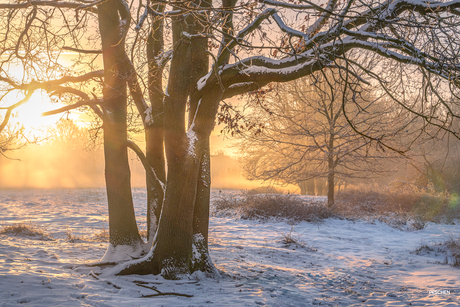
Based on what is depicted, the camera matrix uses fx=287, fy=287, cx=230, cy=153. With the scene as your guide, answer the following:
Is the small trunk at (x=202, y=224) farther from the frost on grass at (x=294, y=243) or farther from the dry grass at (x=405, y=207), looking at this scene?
the dry grass at (x=405, y=207)

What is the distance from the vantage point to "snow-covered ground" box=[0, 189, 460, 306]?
402cm

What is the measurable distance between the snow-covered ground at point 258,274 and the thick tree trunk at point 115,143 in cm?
88

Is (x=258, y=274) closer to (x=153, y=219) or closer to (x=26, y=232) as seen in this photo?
(x=153, y=219)

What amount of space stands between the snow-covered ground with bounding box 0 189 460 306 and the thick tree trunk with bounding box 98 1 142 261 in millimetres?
881

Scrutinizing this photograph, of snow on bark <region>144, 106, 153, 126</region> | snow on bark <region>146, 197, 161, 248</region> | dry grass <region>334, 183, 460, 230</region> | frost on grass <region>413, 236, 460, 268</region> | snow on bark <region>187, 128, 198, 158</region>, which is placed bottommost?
frost on grass <region>413, 236, 460, 268</region>

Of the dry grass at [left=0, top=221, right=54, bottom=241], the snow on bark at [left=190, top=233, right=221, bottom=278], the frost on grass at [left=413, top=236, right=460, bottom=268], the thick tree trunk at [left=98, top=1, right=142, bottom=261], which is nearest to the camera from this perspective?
the snow on bark at [left=190, top=233, right=221, bottom=278]

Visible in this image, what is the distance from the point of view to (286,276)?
572cm

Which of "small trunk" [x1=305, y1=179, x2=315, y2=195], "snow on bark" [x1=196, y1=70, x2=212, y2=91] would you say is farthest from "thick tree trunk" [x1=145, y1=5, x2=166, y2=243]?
"small trunk" [x1=305, y1=179, x2=315, y2=195]

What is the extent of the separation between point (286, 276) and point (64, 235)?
21.4 feet

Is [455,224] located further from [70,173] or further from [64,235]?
[70,173]

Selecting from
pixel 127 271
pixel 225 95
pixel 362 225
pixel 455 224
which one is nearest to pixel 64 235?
pixel 127 271

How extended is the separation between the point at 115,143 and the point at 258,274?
386 cm

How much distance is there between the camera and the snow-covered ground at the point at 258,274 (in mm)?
4023

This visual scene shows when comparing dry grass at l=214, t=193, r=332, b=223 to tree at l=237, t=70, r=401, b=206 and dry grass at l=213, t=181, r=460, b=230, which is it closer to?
dry grass at l=213, t=181, r=460, b=230
